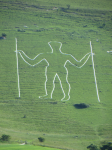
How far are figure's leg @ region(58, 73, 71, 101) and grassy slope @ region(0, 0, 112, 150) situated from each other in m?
1.23

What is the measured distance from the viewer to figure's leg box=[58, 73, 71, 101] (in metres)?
67.0

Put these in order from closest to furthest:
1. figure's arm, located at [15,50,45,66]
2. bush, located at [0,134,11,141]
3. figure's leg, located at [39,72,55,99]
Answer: bush, located at [0,134,11,141]
figure's leg, located at [39,72,55,99]
figure's arm, located at [15,50,45,66]

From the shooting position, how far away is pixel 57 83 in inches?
2783

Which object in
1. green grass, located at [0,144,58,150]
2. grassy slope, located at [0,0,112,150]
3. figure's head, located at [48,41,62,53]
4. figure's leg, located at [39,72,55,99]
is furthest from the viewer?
figure's head, located at [48,41,62,53]

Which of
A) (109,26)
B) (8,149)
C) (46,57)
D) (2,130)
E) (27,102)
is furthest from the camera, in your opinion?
(109,26)

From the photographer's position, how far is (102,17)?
348ft

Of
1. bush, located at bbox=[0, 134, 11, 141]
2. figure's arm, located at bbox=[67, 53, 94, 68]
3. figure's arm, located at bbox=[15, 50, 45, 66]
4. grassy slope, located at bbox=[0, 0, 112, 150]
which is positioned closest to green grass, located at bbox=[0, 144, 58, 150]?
bush, located at bbox=[0, 134, 11, 141]

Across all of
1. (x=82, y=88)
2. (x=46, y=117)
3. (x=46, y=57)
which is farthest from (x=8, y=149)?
(x=46, y=57)

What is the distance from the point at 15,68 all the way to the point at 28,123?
22787 mm

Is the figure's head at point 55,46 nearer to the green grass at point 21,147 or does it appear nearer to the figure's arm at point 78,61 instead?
the figure's arm at point 78,61

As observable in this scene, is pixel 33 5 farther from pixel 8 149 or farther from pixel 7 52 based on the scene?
pixel 8 149

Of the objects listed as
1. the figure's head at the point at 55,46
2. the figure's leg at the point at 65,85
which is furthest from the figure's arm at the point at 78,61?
the figure's leg at the point at 65,85

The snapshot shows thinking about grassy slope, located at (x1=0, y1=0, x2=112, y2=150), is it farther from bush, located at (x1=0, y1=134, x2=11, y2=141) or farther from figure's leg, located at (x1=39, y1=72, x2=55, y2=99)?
bush, located at (x1=0, y1=134, x2=11, y2=141)

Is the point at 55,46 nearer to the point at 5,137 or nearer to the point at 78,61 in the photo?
the point at 78,61
